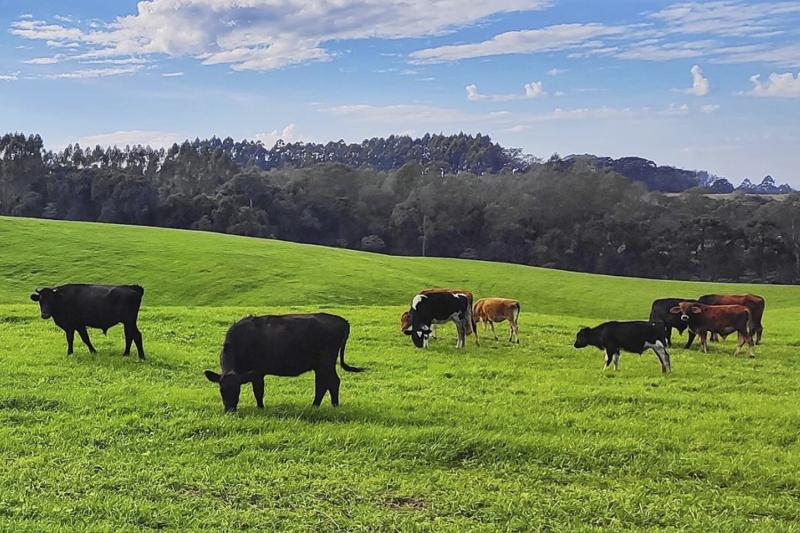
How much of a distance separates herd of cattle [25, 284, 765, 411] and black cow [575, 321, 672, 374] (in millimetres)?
19

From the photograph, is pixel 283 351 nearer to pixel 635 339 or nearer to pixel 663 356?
pixel 635 339

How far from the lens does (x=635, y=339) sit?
1552cm

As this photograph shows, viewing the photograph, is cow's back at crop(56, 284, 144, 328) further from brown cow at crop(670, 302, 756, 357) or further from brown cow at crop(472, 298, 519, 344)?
brown cow at crop(670, 302, 756, 357)

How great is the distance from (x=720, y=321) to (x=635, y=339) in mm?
4629

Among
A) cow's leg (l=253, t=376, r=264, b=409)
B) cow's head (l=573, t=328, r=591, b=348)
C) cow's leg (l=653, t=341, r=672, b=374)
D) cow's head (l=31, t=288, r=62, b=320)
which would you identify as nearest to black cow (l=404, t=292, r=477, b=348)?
cow's head (l=573, t=328, r=591, b=348)

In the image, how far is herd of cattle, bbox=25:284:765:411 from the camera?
10922 mm

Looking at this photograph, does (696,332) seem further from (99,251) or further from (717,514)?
(99,251)

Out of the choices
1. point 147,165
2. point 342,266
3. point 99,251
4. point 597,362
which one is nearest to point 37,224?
point 99,251

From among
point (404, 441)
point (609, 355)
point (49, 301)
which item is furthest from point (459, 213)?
point (404, 441)

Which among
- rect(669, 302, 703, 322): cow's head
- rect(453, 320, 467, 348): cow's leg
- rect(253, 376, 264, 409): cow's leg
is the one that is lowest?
rect(453, 320, 467, 348): cow's leg

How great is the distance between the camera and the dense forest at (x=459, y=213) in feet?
246

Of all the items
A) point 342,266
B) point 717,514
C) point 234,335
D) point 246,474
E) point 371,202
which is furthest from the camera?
point 371,202

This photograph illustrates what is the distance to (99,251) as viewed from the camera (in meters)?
43.5

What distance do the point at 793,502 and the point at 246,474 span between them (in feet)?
19.1
